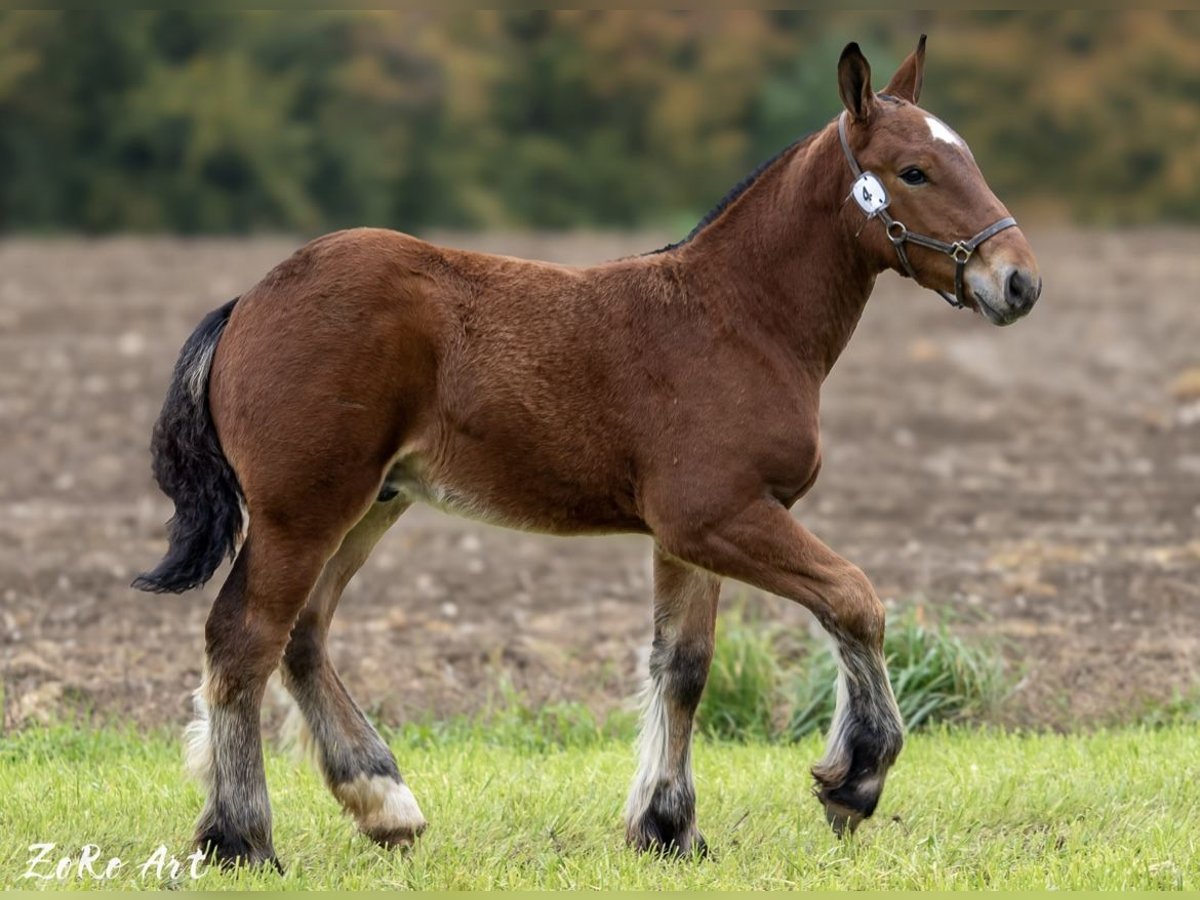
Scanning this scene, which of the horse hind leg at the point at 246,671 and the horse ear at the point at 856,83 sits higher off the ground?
the horse ear at the point at 856,83

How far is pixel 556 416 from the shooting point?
18.3ft

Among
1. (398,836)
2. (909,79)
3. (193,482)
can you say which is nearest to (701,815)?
(398,836)

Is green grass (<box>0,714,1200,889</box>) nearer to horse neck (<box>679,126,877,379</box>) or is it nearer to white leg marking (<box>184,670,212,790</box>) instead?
white leg marking (<box>184,670,212,790</box>)

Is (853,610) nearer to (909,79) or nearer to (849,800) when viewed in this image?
(849,800)

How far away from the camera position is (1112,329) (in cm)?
1862

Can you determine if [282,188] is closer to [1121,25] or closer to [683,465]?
[1121,25]

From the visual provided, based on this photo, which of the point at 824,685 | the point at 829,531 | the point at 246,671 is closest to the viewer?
the point at 246,671

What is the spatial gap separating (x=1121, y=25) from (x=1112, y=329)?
18475mm

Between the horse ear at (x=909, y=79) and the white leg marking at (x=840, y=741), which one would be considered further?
the horse ear at (x=909, y=79)

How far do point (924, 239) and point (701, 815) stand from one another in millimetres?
2134

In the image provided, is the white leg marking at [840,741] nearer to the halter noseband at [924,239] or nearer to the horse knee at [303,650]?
the halter noseband at [924,239]

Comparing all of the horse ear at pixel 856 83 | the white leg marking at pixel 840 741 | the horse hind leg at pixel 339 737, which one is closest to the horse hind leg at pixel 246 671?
the horse hind leg at pixel 339 737

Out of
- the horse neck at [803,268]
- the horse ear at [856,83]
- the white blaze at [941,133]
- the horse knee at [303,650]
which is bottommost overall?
the horse knee at [303,650]

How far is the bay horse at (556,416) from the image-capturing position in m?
5.45
